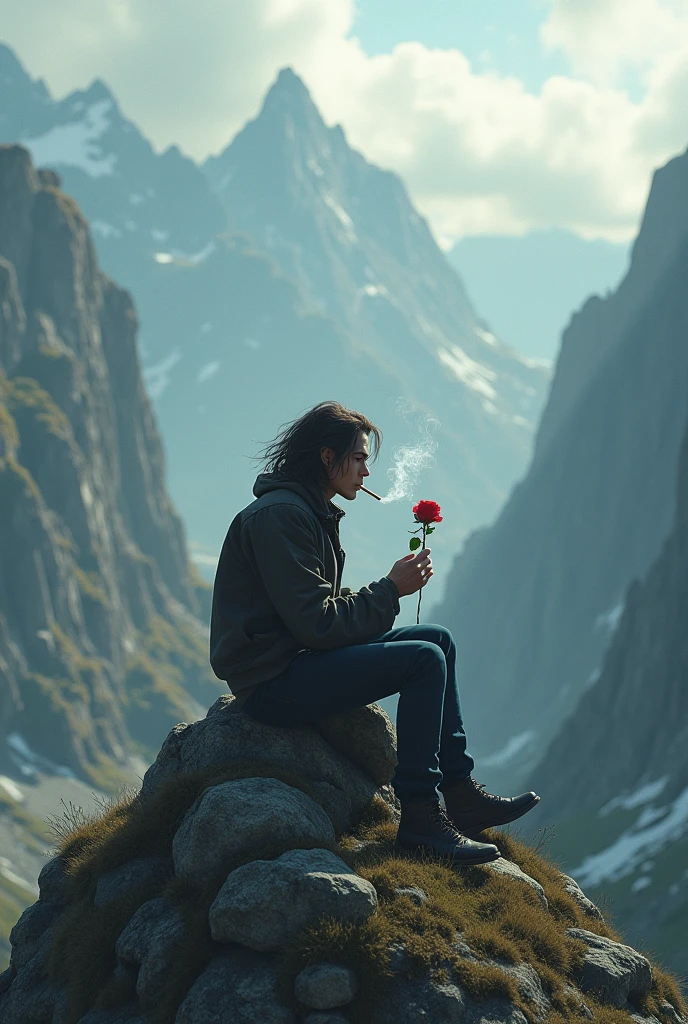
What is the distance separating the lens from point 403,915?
1014cm

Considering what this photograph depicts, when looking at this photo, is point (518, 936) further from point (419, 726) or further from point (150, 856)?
point (150, 856)

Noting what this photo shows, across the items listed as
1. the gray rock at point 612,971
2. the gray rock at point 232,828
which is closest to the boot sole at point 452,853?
the gray rock at point 232,828

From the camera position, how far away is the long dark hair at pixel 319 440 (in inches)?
465

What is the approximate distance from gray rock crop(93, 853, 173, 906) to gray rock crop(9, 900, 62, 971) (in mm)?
1230

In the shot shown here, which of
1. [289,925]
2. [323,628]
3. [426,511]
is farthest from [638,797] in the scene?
[289,925]

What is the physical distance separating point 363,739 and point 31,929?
419 centimetres

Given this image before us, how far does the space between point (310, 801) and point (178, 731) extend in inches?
104

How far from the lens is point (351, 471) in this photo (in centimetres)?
1188

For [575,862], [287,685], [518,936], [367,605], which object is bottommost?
[518,936]

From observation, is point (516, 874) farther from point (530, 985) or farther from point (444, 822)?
point (530, 985)

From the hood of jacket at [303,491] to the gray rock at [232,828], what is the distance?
9.21ft

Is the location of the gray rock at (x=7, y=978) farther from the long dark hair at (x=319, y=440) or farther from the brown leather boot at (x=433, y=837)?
the long dark hair at (x=319, y=440)

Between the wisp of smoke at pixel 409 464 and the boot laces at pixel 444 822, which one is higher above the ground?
the wisp of smoke at pixel 409 464

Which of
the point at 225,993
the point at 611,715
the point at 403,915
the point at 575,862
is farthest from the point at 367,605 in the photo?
the point at 611,715
